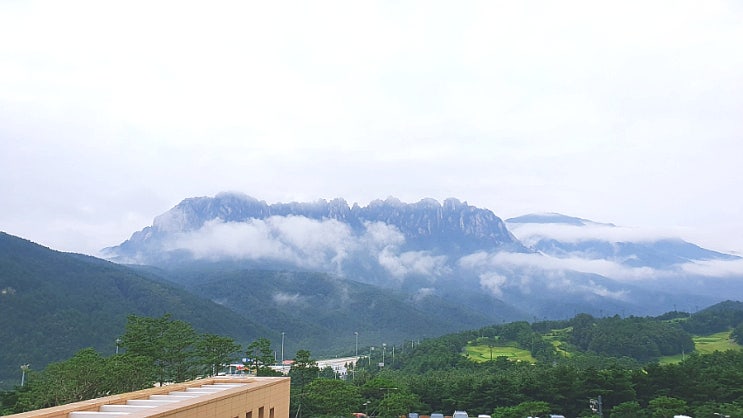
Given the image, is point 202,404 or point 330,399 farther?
point 330,399

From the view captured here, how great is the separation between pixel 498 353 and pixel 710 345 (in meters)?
32.9

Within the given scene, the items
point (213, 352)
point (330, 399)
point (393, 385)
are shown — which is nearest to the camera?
point (330, 399)

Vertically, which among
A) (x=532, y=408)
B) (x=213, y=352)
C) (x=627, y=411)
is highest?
(x=213, y=352)

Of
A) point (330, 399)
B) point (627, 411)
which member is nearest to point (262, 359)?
point (330, 399)

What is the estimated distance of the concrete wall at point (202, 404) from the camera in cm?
1353

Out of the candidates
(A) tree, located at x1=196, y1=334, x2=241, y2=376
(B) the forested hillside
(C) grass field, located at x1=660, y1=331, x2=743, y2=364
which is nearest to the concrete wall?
(A) tree, located at x1=196, y1=334, x2=241, y2=376

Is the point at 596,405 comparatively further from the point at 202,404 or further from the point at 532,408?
the point at 202,404

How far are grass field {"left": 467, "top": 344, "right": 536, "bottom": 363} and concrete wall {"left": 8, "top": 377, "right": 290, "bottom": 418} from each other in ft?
180

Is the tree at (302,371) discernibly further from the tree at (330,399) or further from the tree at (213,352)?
the tree at (213,352)

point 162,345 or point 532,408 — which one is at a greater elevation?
point 162,345

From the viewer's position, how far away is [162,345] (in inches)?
1593

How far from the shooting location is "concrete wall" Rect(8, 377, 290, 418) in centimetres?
1353

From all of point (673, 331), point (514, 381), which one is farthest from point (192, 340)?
point (673, 331)

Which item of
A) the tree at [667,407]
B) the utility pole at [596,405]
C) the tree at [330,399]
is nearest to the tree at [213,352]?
the tree at [330,399]
